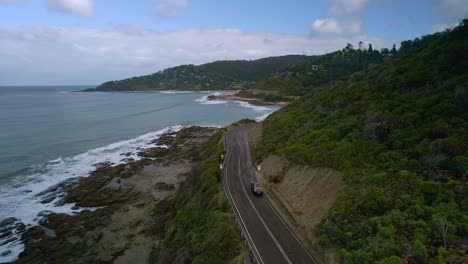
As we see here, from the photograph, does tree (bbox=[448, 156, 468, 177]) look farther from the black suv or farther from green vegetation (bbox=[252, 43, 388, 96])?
green vegetation (bbox=[252, 43, 388, 96])

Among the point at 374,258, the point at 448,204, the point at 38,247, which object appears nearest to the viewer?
the point at 374,258

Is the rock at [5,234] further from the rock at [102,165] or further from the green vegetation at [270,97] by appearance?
the green vegetation at [270,97]

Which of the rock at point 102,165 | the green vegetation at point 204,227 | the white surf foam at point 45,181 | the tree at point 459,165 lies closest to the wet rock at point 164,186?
the green vegetation at point 204,227

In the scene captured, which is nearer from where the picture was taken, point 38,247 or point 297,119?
point 38,247

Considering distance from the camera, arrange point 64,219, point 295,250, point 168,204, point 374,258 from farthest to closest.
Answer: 1. point 168,204
2. point 64,219
3. point 295,250
4. point 374,258

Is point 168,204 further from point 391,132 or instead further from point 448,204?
point 448,204

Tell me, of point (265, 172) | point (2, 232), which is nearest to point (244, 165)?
point (265, 172)

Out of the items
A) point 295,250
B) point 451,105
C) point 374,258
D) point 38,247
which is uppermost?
point 451,105
